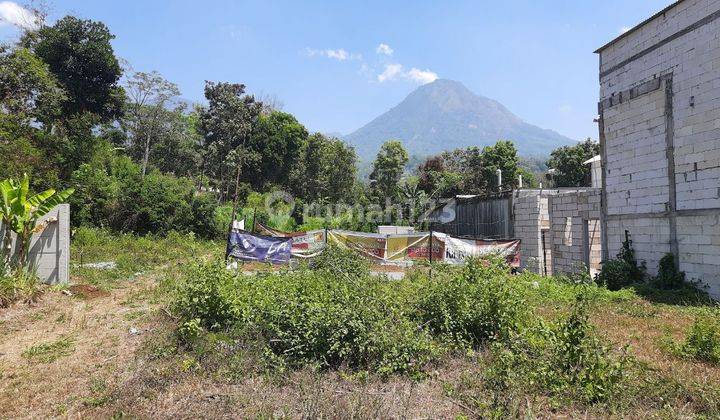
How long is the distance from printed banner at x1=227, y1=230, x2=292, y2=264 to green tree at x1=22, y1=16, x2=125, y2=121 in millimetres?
15501

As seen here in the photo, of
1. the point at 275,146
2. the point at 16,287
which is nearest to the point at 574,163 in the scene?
the point at 275,146

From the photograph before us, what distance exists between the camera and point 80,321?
26.8ft

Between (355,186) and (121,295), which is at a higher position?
(355,186)

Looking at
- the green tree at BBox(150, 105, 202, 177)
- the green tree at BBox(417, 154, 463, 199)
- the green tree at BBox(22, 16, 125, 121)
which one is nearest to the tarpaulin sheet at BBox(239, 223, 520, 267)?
the green tree at BBox(22, 16, 125, 121)

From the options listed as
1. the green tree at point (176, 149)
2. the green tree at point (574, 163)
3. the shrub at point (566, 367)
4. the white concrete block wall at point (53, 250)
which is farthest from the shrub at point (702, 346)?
the green tree at point (176, 149)

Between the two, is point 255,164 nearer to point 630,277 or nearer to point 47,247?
point 47,247

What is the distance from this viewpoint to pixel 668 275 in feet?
37.4

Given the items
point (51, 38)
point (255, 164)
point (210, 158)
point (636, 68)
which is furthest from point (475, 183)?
point (51, 38)

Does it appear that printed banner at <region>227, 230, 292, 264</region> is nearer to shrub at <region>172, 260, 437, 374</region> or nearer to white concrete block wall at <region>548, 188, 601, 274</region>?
shrub at <region>172, 260, 437, 374</region>

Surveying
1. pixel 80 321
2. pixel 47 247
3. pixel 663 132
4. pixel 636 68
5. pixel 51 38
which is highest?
pixel 51 38

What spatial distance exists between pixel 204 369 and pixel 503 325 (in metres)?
3.92

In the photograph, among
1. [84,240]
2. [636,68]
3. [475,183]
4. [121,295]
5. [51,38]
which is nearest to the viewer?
[121,295]

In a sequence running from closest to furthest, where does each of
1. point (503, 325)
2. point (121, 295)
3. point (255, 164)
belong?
point (503, 325) → point (121, 295) → point (255, 164)

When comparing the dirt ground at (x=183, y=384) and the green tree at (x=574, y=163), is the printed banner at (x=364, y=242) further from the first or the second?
the green tree at (x=574, y=163)
